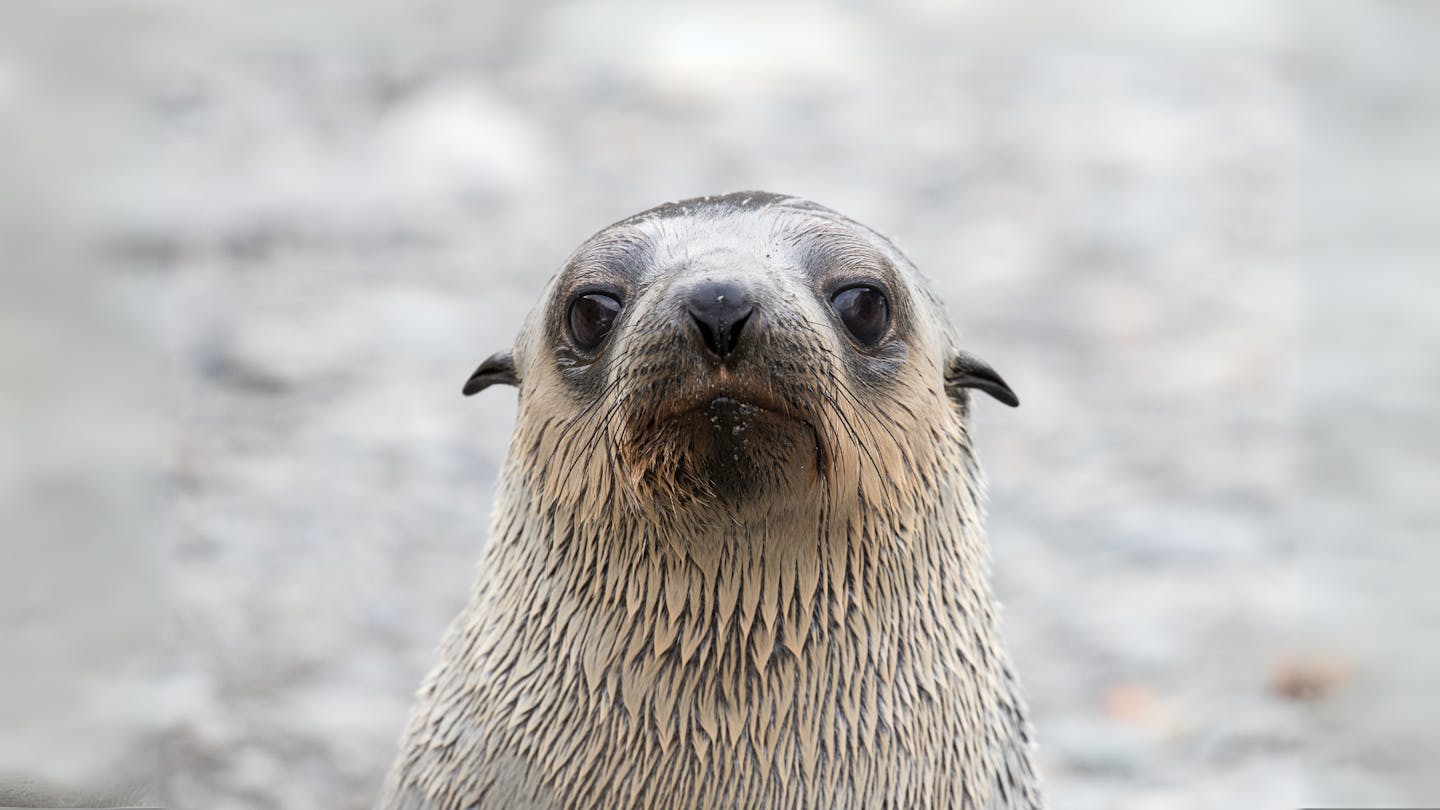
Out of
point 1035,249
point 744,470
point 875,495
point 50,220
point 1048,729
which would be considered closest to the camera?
point 744,470

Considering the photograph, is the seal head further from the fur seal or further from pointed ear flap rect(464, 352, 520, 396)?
pointed ear flap rect(464, 352, 520, 396)

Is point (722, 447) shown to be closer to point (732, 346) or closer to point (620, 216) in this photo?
point (732, 346)

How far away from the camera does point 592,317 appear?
114 inches

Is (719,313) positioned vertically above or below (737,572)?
above

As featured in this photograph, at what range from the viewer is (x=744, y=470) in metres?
2.67

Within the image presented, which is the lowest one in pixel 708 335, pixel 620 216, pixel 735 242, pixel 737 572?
pixel 737 572

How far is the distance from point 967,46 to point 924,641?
659 centimetres

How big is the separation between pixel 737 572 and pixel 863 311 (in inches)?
20.7

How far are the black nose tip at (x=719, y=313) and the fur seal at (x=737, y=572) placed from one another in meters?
0.13

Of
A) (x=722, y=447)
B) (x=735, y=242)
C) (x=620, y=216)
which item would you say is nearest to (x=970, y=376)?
(x=735, y=242)

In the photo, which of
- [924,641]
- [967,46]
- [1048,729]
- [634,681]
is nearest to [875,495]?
[924,641]

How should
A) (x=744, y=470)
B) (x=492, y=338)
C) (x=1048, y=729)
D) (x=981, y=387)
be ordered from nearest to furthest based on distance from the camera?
1. (x=744, y=470)
2. (x=981, y=387)
3. (x=1048, y=729)
4. (x=492, y=338)

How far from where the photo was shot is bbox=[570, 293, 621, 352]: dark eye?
2.87m

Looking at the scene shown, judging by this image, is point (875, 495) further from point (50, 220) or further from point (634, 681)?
point (50, 220)
